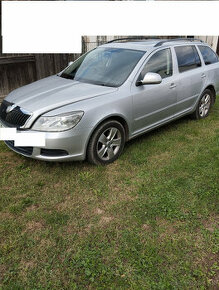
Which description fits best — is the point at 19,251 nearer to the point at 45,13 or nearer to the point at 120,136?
the point at 120,136

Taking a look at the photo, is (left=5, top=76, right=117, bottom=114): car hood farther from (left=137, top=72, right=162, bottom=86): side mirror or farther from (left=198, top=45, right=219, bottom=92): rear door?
(left=198, top=45, right=219, bottom=92): rear door

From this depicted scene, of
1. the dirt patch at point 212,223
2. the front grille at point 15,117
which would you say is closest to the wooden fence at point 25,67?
the front grille at point 15,117

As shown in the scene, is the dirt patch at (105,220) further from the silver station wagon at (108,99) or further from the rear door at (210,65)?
the rear door at (210,65)

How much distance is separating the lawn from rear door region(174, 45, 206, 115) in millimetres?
1105

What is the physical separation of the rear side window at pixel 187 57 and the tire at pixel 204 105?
0.67m

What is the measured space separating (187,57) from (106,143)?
2476 millimetres

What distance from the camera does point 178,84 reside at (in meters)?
4.62

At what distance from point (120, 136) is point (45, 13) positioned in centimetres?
520

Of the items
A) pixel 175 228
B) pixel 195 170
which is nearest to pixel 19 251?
pixel 175 228

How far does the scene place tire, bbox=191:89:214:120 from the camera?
5461 millimetres

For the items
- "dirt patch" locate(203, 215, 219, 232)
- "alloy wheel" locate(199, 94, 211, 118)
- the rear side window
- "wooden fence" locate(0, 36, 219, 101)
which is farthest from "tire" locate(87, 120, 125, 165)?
"wooden fence" locate(0, 36, 219, 101)

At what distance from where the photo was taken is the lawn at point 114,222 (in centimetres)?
222
